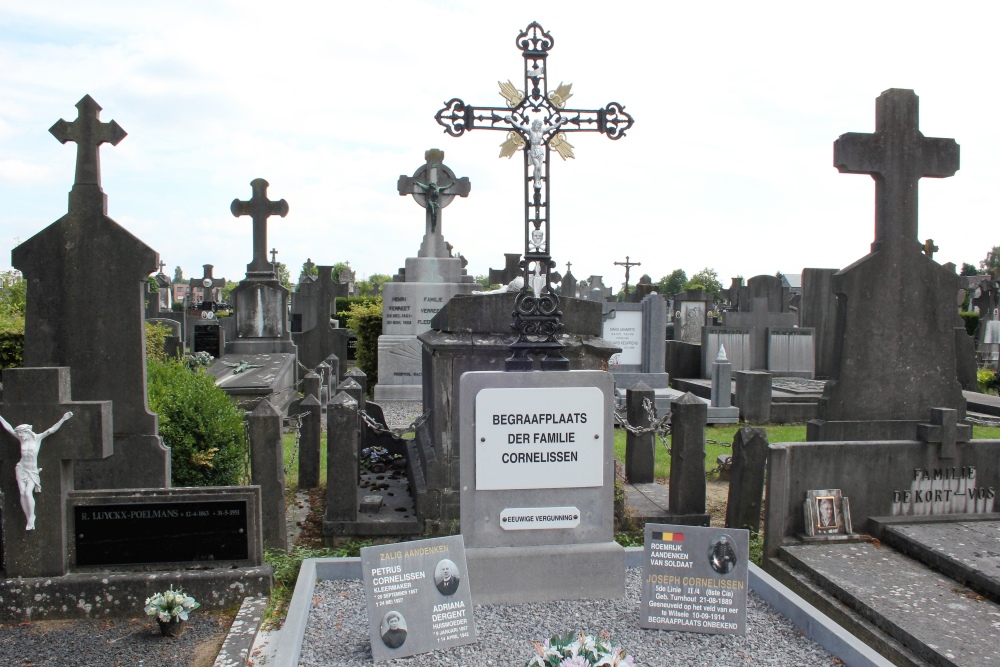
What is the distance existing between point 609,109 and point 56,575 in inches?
200

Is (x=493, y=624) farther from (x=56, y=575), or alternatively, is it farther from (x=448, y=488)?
(x=56, y=575)

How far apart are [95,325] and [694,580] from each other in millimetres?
4914

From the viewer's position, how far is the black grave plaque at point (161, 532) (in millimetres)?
4715

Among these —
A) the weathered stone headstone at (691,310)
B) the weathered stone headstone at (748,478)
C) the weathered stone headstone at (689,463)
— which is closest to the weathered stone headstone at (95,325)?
the weathered stone headstone at (689,463)

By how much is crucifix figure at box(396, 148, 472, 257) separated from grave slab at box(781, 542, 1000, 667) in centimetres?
1090

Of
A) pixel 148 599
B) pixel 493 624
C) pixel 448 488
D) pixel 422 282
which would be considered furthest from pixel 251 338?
pixel 493 624

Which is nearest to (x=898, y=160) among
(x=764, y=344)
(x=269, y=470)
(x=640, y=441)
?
(x=640, y=441)

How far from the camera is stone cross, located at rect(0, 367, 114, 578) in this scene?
179 inches

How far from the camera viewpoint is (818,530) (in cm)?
556

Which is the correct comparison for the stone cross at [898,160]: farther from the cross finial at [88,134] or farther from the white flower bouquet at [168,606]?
the cross finial at [88,134]

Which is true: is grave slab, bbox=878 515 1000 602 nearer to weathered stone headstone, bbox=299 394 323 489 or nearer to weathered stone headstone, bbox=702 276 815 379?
weathered stone headstone, bbox=299 394 323 489

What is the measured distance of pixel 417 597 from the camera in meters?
4.01

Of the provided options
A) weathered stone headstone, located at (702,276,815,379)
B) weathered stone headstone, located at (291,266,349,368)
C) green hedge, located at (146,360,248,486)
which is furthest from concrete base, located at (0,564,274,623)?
weathered stone headstone, located at (291,266,349,368)

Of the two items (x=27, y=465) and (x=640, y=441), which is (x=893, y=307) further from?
(x=27, y=465)
